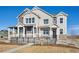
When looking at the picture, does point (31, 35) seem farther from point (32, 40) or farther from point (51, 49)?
point (51, 49)

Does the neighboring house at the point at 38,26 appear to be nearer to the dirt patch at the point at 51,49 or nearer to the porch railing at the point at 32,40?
the porch railing at the point at 32,40

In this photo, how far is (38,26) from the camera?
555 centimetres

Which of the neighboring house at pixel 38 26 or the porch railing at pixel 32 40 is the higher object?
the neighboring house at pixel 38 26

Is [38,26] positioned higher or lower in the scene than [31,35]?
higher

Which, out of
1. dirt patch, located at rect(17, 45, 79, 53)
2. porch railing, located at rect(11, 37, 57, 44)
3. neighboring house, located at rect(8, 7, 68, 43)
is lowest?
dirt patch, located at rect(17, 45, 79, 53)

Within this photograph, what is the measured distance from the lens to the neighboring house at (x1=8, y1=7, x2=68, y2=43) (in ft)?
18.1

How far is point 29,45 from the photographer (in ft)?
18.2

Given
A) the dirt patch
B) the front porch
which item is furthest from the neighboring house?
the dirt patch

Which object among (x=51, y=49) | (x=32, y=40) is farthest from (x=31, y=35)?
(x=51, y=49)

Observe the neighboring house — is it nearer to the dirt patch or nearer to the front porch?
the front porch

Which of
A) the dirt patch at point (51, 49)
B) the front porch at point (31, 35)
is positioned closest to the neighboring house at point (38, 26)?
the front porch at point (31, 35)

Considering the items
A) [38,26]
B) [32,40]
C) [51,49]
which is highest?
[38,26]

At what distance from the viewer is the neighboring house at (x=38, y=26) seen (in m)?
5.53

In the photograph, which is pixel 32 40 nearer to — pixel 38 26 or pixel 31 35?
pixel 31 35
